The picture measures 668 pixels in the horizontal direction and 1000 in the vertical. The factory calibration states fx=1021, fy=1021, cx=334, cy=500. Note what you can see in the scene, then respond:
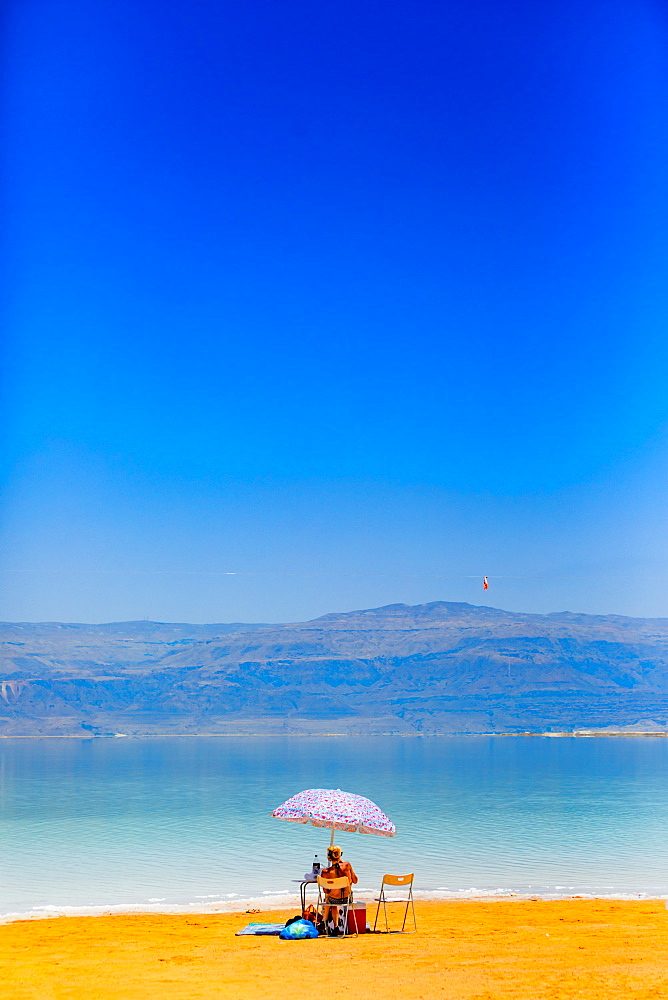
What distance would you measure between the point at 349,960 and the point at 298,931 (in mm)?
1358

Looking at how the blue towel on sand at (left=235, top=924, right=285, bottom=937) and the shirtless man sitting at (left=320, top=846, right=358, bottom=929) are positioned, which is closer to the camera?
the shirtless man sitting at (left=320, top=846, right=358, bottom=929)

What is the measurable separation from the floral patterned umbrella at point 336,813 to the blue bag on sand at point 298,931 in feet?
3.19

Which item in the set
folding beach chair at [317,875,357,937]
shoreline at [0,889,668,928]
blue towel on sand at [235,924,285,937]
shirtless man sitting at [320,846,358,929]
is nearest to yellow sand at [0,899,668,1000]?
blue towel on sand at [235,924,285,937]

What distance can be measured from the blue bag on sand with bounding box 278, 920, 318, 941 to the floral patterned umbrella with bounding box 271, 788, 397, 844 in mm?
973

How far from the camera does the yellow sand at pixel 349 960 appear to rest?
786 cm

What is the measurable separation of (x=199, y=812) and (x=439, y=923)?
23.7 metres

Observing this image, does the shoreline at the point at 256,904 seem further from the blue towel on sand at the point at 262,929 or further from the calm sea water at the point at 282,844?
the blue towel on sand at the point at 262,929

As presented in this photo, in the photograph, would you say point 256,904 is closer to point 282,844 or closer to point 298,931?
point 298,931

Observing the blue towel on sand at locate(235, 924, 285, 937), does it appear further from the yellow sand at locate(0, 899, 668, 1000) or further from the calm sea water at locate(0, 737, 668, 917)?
the calm sea water at locate(0, 737, 668, 917)

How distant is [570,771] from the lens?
6969 centimetres

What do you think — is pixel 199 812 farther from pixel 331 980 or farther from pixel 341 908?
pixel 331 980

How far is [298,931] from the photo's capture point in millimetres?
10398

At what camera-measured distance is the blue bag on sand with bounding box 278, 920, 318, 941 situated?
1037 centimetres

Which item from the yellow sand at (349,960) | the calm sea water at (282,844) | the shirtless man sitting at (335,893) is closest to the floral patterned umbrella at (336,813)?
the shirtless man sitting at (335,893)
